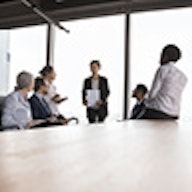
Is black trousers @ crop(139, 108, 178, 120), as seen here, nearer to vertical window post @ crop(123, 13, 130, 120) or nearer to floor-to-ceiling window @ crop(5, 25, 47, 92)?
vertical window post @ crop(123, 13, 130, 120)

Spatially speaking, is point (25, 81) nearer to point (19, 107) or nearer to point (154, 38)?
point (19, 107)

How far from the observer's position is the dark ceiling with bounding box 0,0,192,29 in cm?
575

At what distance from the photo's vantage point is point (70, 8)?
6.16m

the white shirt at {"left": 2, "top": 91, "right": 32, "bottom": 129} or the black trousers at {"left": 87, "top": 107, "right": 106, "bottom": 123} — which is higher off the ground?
the white shirt at {"left": 2, "top": 91, "right": 32, "bottom": 129}

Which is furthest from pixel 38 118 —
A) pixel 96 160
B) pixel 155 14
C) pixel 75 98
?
pixel 96 160

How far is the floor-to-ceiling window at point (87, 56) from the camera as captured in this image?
19.9 ft

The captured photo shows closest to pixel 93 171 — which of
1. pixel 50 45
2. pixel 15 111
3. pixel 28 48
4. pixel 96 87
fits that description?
pixel 15 111

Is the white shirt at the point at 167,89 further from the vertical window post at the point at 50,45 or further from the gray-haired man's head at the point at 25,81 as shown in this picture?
the vertical window post at the point at 50,45

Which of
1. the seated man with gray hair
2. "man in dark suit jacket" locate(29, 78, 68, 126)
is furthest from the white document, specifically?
the seated man with gray hair

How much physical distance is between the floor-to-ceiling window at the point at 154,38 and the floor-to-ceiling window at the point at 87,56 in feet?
0.69

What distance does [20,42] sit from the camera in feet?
22.6

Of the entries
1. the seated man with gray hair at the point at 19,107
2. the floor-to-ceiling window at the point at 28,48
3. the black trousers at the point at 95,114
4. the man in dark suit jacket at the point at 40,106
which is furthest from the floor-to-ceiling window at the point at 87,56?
the seated man with gray hair at the point at 19,107

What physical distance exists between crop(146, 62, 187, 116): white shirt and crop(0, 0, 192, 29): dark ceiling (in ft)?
10.2

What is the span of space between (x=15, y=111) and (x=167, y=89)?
1157 mm
